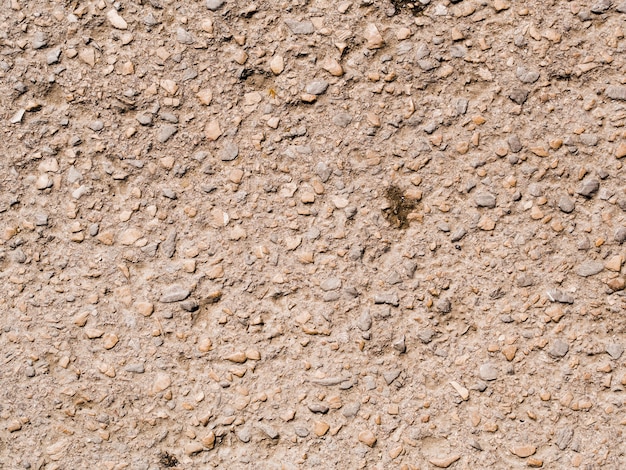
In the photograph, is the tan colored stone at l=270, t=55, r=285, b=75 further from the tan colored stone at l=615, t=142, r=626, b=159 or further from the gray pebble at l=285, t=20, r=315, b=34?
the tan colored stone at l=615, t=142, r=626, b=159

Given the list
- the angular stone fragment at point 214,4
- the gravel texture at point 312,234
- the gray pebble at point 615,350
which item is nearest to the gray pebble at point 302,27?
the gravel texture at point 312,234

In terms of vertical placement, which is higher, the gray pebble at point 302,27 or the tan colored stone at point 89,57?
the tan colored stone at point 89,57

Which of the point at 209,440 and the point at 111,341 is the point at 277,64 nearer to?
the point at 111,341

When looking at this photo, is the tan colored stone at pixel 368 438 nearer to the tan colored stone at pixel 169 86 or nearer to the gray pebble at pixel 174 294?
the gray pebble at pixel 174 294

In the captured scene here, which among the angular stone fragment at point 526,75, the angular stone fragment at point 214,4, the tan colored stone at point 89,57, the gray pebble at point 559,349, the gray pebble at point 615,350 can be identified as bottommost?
the gray pebble at point 615,350

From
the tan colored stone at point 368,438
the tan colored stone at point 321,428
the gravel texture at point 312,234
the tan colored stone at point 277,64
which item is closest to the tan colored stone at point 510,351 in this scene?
the gravel texture at point 312,234

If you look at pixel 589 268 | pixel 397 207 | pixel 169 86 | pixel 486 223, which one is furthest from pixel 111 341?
pixel 589 268
